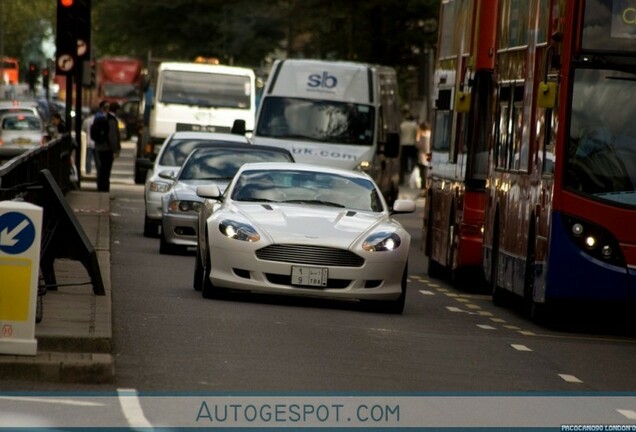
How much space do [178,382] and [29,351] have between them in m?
0.95

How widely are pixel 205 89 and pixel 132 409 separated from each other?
1345 inches

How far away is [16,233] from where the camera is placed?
12.5m

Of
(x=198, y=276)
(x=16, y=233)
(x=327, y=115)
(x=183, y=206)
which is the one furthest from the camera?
(x=327, y=115)

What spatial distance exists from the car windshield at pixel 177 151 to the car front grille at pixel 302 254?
11583 millimetres

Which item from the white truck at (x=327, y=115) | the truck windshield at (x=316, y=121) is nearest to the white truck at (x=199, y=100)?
the white truck at (x=327, y=115)

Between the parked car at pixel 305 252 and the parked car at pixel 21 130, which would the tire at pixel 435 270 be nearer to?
the parked car at pixel 305 252

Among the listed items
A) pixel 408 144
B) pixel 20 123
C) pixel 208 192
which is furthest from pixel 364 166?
pixel 20 123

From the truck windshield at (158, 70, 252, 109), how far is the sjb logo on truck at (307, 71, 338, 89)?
35.4 feet

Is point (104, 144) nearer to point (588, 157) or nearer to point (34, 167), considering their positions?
point (34, 167)

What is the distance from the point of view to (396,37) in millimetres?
54469

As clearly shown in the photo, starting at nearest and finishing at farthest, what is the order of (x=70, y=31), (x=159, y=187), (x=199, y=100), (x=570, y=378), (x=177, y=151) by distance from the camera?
(x=570, y=378) → (x=159, y=187) → (x=177, y=151) → (x=70, y=31) → (x=199, y=100)

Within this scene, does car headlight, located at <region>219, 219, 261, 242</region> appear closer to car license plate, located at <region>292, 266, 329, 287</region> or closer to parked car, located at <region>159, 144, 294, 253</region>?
car license plate, located at <region>292, 266, 329, 287</region>

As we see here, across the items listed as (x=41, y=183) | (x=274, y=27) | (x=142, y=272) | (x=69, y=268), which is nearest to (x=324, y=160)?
(x=142, y=272)

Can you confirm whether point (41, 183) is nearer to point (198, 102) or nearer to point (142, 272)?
point (142, 272)
